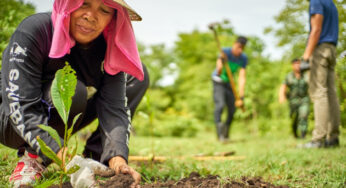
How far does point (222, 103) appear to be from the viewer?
6.05 metres

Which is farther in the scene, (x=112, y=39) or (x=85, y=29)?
(x=112, y=39)

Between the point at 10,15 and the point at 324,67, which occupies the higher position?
the point at 10,15

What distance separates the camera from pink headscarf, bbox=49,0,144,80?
61.8 inches

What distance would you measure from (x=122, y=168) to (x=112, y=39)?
81 centimetres

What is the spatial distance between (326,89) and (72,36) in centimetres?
286

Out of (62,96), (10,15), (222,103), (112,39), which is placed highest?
(10,15)

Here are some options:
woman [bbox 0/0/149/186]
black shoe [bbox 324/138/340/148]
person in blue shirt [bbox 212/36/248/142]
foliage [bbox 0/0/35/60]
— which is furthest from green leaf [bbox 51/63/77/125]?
person in blue shirt [bbox 212/36/248/142]

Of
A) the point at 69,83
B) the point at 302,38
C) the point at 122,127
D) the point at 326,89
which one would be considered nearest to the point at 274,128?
the point at 302,38

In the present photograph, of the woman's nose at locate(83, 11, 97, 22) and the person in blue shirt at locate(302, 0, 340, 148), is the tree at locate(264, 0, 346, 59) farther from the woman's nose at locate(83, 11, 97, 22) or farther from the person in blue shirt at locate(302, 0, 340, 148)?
the woman's nose at locate(83, 11, 97, 22)

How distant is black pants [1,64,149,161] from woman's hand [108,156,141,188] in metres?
0.46

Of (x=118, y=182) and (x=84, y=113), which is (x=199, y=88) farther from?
(x=118, y=182)

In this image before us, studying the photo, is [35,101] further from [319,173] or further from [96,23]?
[319,173]

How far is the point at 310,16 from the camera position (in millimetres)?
3322

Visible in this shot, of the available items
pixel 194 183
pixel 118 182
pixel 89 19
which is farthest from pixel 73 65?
pixel 194 183
